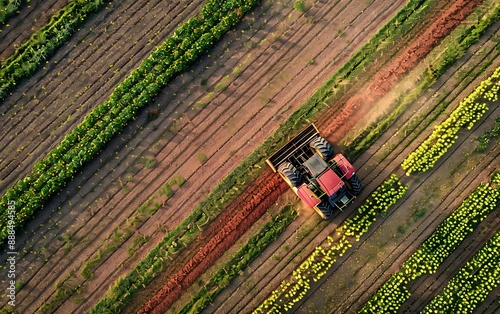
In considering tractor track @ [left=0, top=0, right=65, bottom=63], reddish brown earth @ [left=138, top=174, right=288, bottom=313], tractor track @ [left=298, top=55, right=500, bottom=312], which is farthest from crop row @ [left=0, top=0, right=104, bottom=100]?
tractor track @ [left=298, top=55, right=500, bottom=312]

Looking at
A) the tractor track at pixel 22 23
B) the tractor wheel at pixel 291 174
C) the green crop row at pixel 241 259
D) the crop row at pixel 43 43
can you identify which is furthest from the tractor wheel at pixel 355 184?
the tractor track at pixel 22 23

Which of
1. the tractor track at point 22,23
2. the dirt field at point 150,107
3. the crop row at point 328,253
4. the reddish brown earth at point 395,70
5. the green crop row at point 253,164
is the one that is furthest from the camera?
the tractor track at point 22,23

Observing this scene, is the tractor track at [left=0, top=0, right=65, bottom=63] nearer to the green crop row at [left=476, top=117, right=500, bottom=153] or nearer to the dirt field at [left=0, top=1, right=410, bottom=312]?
the dirt field at [left=0, top=1, right=410, bottom=312]

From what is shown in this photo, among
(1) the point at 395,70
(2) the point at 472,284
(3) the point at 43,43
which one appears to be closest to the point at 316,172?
(1) the point at 395,70

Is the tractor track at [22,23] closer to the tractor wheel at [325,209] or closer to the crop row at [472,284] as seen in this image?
the tractor wheel at [325,209]

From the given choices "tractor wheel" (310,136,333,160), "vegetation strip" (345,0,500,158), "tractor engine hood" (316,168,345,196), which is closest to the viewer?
"tractor engine hood" (316,168,345,196)

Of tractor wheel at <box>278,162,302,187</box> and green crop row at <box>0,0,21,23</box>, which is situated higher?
green crop row at <box>0,0,21,23</box>

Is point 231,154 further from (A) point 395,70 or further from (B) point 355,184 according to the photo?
(A) point 395,70

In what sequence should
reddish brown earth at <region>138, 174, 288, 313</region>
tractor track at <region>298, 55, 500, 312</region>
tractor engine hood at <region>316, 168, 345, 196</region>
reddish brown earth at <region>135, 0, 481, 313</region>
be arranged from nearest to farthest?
tractor engine hood at <region>316, 168, 345, 196</region> < tractor track at <region>298, 55, 500, 312</region> < reddish brown earth at <region>138, 174, 288, 313</region> < reddish brown earth at <region>135, 0, 481, 313</region>
